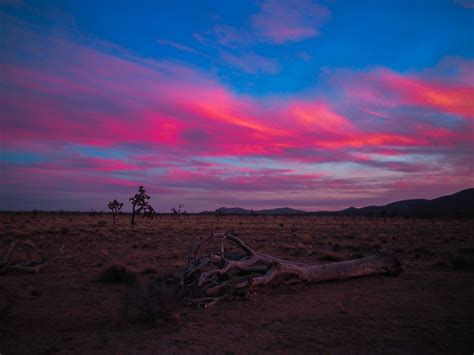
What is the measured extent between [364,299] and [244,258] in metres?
3.40

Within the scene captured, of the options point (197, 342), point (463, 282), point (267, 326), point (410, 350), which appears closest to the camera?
point (410, 350)

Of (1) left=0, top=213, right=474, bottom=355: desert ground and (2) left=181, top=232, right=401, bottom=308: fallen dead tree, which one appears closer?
(1) left=0, top=213, right=474, bottom=355: desert ground

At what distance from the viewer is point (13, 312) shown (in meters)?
8.08

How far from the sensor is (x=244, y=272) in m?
10.1

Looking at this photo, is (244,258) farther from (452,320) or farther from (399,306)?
(452,320)

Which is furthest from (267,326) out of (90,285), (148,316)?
(90,285)

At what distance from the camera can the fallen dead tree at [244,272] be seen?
8703mm

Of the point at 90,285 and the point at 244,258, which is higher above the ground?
the point at 244,258

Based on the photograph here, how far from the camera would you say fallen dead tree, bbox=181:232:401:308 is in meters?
8.70

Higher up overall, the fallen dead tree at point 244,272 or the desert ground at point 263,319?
the fallen dead tree at point 244,272

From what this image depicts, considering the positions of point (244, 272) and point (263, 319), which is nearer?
point (263, 319)

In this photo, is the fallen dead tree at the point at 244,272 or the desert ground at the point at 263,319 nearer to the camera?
the desert ground at the point at 263,319

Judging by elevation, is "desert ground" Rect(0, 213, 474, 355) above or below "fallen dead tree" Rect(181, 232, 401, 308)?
below

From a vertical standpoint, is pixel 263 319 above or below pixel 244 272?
below
